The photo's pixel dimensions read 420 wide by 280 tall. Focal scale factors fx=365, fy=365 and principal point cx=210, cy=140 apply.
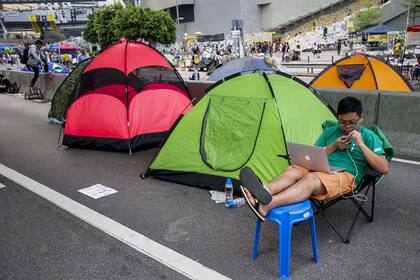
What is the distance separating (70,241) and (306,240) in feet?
7.99

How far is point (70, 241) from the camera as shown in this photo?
3811mm

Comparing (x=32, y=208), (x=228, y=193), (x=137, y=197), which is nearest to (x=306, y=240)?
(x=228, y=193)

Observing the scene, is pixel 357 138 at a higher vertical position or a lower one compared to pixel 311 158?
higher

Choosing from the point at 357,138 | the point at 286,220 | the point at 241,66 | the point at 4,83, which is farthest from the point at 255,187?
the point at 4,83

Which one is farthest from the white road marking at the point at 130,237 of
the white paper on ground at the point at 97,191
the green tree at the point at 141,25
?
the green tree at the point at 141,25

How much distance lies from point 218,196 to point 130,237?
4.47ft

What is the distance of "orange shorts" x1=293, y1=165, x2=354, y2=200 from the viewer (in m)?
3.38

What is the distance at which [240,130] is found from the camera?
4852mm

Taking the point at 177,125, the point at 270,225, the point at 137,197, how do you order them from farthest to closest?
the point at 177,125, the point at 137,197, the point at 270,225

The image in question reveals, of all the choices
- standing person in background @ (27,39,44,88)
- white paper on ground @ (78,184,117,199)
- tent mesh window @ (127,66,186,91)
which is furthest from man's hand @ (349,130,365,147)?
standing person in background @ (27,39,44,88)

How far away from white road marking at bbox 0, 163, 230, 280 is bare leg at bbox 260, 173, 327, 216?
739mm

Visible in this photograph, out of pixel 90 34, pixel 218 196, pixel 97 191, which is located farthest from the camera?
pixel 90 34

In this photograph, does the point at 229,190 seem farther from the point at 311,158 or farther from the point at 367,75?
the point at 367,75

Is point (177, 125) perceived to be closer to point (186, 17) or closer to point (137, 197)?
point (137, 197)
